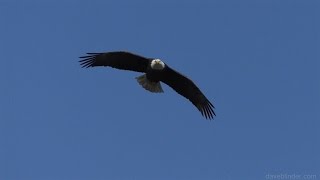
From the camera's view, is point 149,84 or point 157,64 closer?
point 157,64

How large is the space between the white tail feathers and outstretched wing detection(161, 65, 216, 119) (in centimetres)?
21

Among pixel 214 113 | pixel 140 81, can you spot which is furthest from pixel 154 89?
pixel 214 113

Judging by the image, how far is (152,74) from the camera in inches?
619

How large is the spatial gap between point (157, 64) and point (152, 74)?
0.44 metres

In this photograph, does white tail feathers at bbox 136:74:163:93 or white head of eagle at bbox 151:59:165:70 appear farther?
white tail feathers at bbox 136:74:163:93

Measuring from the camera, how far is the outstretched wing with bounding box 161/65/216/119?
15977mm

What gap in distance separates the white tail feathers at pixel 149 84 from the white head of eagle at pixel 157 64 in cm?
76

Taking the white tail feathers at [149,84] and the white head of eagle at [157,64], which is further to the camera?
the white tail feathers at [149,84]

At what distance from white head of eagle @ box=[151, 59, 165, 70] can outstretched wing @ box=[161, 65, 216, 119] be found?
0.51 metres

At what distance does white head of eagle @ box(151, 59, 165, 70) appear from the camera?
15320mm

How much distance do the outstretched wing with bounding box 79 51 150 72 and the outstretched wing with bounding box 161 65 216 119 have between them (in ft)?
2.02

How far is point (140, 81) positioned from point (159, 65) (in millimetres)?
1009

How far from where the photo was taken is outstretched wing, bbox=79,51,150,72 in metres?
15.8

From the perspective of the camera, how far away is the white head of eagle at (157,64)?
15.3 m
